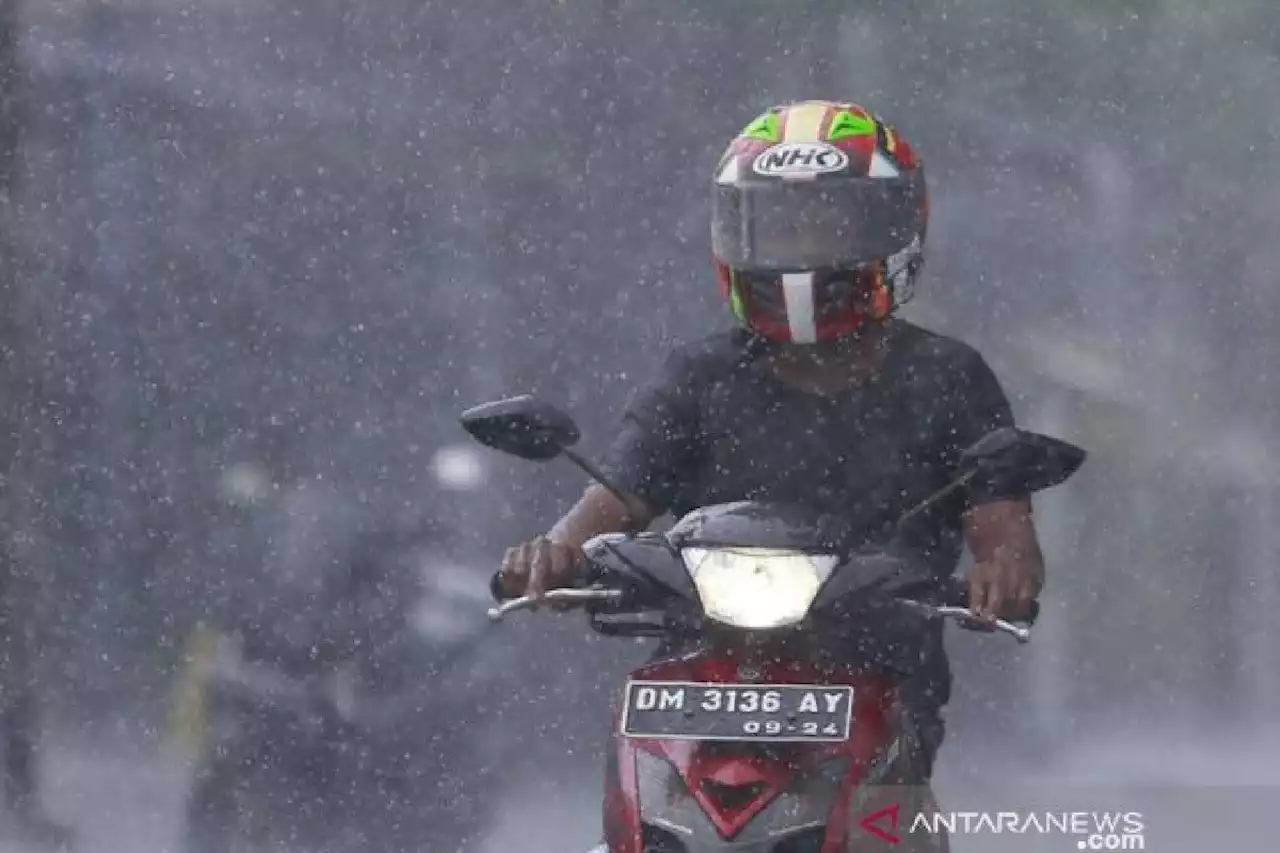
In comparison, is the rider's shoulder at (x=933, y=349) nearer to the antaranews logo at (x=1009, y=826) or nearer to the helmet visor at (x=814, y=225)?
the helmet visor at (x=814, y=225)

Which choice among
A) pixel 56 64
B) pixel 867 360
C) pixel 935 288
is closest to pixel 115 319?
pixel 56 64

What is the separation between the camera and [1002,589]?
4.57 m

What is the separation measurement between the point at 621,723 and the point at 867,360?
124 cm

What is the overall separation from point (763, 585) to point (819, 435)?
0.89m

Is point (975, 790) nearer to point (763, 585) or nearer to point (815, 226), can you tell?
point (815, 226)

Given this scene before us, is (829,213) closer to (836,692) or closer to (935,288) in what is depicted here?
(836,692)

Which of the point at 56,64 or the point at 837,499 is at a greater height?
the point at 56,64

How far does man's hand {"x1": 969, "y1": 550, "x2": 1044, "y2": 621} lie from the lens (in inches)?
180

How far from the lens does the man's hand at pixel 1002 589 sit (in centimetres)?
456

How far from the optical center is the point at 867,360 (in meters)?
5.43

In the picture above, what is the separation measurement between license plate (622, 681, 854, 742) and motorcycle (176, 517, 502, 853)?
21.4 feet

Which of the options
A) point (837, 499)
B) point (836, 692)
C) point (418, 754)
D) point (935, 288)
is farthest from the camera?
point (935, 288)

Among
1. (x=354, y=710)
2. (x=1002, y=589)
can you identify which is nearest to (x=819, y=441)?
(x=1002, y=589)

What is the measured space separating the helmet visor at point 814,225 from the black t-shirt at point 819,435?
0.23 m
